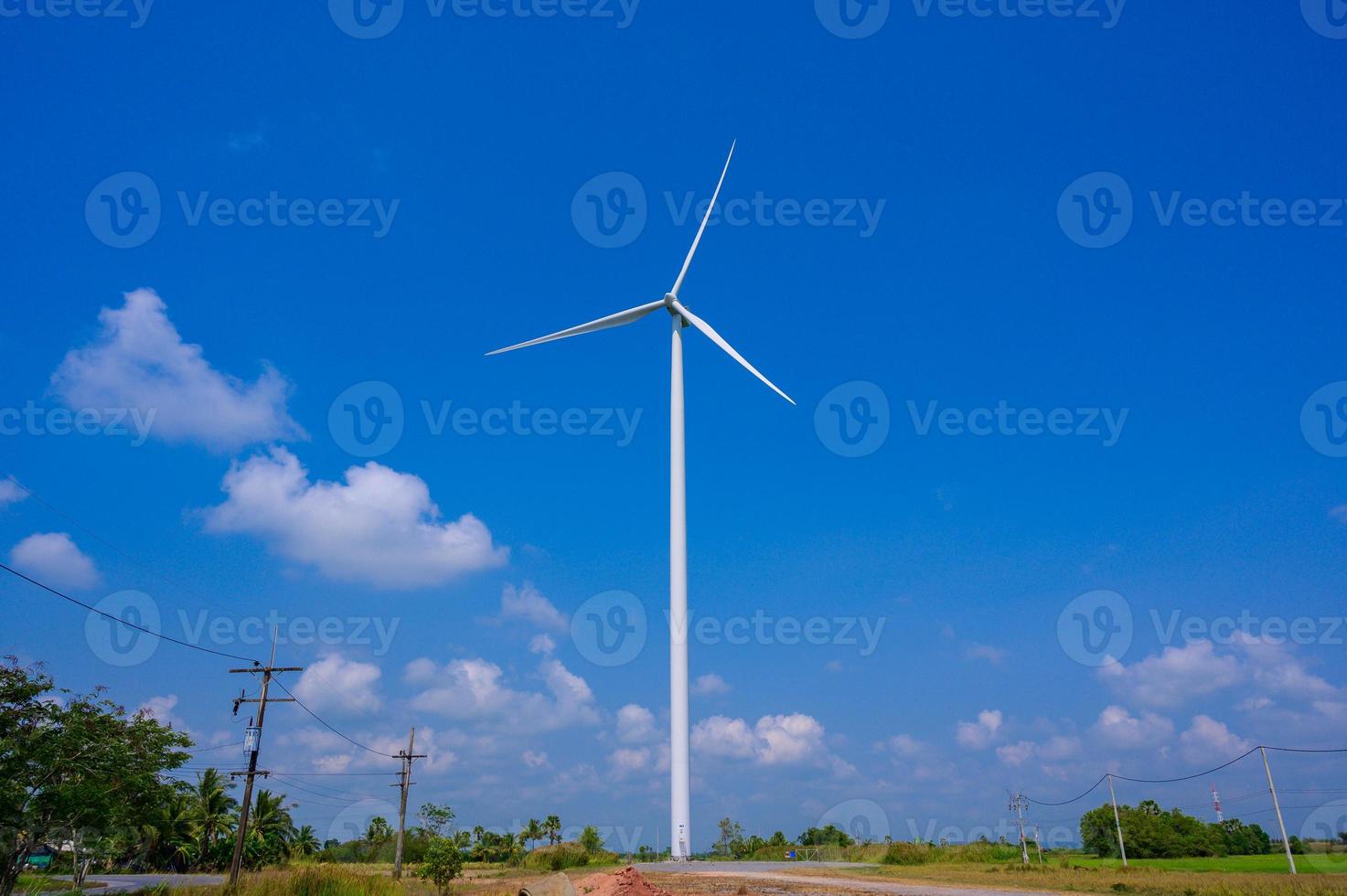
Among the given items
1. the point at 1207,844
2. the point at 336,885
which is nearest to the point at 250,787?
the point at 336,885

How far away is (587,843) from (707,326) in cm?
7014

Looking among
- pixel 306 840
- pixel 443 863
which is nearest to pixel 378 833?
pixel 306 840

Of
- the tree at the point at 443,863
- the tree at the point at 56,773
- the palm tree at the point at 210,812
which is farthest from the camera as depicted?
the palm tree at the point at 210,812

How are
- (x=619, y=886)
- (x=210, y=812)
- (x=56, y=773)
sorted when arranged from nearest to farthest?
A: (x=619, y=886) < (x=56, y=773) < (x=210, y=812)

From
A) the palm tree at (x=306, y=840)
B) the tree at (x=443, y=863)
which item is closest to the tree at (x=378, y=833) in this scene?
the palm tree at (x=306, y=840)

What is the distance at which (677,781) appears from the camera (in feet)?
125

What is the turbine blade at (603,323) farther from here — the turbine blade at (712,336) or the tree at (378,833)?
the tree at (378,833)

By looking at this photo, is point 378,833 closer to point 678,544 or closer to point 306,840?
point 306,840

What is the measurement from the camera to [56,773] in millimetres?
39844

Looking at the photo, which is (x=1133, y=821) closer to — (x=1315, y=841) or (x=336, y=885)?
(x=1315, y=841)

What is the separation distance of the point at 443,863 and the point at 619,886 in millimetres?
30041

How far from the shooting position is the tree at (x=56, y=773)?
36.7m

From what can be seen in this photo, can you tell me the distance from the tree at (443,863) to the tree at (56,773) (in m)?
16.2

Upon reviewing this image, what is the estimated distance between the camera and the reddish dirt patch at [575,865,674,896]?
21609 millimetres
